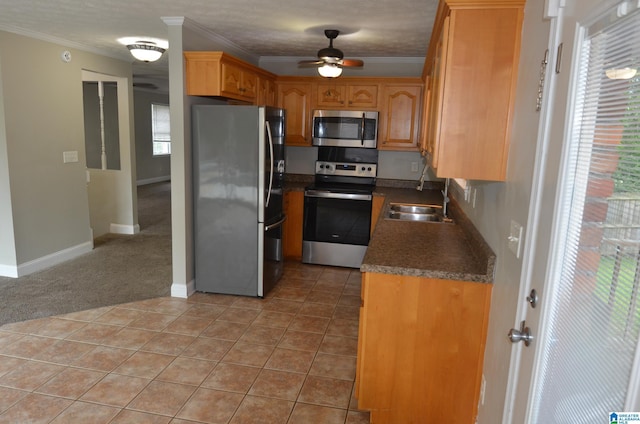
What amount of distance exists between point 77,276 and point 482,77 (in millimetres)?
4175

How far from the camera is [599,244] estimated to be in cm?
101

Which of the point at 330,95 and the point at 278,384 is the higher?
the point at 330,95


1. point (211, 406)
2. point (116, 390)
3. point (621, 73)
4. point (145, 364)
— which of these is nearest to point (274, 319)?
point (145, 364)

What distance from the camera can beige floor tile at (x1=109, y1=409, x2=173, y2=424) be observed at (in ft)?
7.21

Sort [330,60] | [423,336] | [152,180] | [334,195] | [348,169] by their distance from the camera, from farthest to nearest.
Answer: [152,180] < [348,169] < [334,195] < [330,60] < [423,336]

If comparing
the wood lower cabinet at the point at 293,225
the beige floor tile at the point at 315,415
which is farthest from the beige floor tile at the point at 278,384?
the wood lower cabinet at the point at 293,225

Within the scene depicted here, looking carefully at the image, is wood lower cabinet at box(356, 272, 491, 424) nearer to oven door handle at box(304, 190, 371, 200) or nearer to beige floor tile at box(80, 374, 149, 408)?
beige floor tile at box(80, 374, 149, 408)

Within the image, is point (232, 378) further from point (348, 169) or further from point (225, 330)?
point (348, 169)

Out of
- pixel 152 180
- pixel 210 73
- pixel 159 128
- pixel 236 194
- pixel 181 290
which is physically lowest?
pixel 181 290

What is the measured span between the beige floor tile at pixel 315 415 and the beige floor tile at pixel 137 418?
25.9 inches

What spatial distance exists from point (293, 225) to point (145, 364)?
243 cm

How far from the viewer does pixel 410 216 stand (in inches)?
149

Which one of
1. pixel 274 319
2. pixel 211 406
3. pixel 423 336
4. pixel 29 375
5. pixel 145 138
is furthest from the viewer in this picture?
pixel 145 138

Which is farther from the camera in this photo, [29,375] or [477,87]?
[29,375]
